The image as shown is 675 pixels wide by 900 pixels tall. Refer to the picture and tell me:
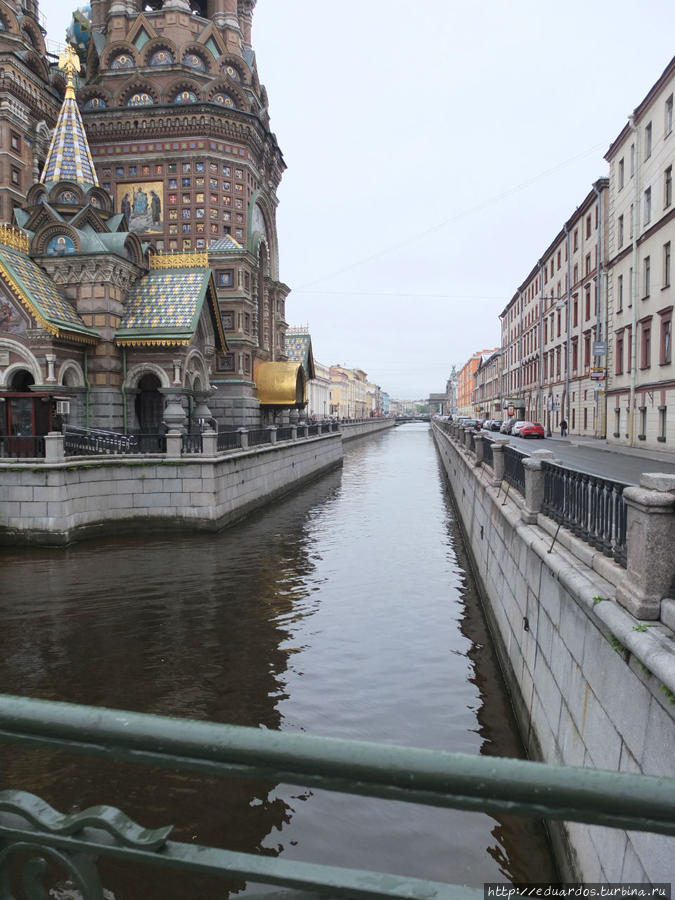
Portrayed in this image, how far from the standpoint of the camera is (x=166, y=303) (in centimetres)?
2581

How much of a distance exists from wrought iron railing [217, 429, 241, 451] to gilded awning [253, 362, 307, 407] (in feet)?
50.5

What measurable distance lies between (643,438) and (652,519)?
2860 centimetres

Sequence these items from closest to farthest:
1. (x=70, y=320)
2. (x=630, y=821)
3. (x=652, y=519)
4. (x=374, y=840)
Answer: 1. (x=630, y=821)
2. (x=652, y=519)
3. (x=374, y=840)
4. (x=70, y=320)

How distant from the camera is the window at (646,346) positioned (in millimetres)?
29672

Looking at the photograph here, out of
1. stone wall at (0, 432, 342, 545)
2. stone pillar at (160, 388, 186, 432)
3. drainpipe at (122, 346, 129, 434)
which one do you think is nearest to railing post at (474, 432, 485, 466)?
stone wall at (0, 432, 342, 545)

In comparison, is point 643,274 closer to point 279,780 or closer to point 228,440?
point 228,440

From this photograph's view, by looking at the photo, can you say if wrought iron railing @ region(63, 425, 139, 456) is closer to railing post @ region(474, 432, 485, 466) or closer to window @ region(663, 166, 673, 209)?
railing post @ region(474, 432, 485, 466)

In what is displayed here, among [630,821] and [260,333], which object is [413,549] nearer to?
[630,821]

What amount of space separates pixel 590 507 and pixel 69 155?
29380mm

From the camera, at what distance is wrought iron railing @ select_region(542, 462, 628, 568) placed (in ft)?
18.9

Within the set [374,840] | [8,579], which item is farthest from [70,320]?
[374,840]

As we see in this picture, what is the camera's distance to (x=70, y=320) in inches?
911

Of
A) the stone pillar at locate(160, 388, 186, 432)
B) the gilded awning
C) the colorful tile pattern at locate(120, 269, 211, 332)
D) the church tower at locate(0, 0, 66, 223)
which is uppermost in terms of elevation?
the church tower at locate(0, 0, 66, 223)

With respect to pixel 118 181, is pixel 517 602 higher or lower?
lower
